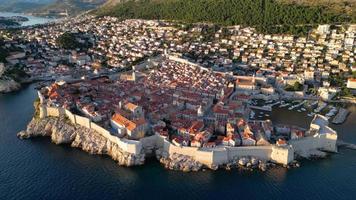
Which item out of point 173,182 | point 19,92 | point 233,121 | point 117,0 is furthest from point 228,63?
point 117,0

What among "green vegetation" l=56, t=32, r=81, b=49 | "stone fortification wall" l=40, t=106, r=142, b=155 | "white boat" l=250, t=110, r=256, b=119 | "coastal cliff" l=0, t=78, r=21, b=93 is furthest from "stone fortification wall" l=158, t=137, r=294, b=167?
"green vegetation" l=56, t=32, r=81, b=49

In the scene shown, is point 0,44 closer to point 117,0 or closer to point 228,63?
point 228,63

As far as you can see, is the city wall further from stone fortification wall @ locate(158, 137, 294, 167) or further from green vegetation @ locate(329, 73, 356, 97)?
green vegetation @ locate(329, 73, 356, 97)

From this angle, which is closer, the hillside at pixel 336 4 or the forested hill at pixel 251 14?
the forested hill at pixel 251 14

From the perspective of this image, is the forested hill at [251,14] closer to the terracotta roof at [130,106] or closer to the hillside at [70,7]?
the terracotta roof at [130,106]

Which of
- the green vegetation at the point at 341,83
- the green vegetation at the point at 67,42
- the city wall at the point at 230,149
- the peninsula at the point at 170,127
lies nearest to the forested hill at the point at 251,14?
the green vegetation at the point at 341,83

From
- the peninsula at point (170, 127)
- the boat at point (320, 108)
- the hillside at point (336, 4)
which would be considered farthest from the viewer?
the hillside at point (336, 4)

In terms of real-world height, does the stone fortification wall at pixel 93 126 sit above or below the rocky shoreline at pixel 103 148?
above
